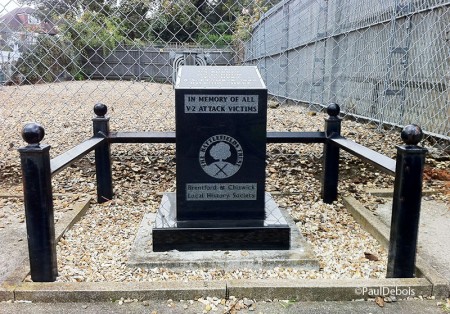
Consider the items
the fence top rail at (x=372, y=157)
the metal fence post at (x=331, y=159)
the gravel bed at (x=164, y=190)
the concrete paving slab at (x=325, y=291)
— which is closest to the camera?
the concrete paving slab at (x=325, y=291)

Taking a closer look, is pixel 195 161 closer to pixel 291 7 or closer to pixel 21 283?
pixel 21 283

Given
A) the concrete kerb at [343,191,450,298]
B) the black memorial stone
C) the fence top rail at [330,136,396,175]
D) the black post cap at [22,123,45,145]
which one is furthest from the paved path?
the black post cap at [22,123,45,145]

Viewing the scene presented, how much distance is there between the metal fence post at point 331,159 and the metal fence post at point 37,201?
2212 millimetres

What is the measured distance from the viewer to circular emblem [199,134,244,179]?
287 centimetres

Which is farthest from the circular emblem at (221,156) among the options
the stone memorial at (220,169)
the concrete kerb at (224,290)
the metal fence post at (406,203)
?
the metal fence post at (406,203)

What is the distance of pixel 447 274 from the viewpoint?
8.45ft

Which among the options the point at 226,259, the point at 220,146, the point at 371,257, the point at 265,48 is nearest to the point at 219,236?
the point at 226,259

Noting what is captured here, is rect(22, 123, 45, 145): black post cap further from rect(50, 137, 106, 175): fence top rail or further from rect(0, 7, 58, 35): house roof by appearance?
rect(0, 7, 58, 35): house roof

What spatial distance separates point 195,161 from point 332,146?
137 centimetres

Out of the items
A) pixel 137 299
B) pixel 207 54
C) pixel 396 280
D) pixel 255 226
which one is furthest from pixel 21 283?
pixel 207 54

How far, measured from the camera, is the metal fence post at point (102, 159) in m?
3.69

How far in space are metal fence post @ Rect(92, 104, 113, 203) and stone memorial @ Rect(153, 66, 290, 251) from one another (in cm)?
101

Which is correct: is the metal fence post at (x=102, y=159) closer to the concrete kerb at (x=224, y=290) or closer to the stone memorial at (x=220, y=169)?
the stone memorial at (x=220, y=169)

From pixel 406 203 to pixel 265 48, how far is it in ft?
17.2
